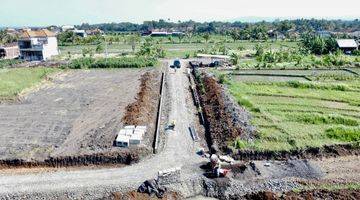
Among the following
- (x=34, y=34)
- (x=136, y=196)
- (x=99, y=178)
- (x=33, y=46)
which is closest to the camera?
(x=136, y=196)

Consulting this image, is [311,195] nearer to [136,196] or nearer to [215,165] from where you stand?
[215,165]

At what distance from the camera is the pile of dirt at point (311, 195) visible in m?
22.4

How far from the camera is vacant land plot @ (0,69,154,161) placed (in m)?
29.7

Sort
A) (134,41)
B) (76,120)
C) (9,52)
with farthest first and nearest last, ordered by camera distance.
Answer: (134,41)
(9,52)
(76,120)

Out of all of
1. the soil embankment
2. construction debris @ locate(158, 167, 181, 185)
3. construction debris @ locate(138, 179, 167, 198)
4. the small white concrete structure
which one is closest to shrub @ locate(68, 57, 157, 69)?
the soil embankment

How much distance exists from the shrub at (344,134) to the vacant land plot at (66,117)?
16.3 m

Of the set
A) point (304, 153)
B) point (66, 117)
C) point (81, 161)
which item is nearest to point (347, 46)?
point (304, 153)

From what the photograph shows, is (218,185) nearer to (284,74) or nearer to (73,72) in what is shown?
(284,74)

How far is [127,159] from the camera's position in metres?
27.2

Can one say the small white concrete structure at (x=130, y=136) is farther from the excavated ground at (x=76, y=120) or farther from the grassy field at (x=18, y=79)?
the grassy field at (x=18, y=79)

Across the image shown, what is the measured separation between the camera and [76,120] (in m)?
36.8

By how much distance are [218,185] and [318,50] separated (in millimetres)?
61009

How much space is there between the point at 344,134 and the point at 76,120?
22420mm

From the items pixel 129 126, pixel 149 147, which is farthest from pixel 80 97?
pixel 149 147
